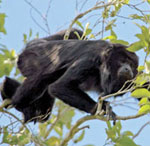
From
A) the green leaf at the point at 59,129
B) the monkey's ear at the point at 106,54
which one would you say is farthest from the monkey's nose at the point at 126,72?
the green leaf at the point at 59,129

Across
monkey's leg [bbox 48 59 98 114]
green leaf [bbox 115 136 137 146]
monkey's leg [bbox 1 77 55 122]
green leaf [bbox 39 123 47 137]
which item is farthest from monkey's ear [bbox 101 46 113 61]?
green leaf [bbox 115 136 137 146]

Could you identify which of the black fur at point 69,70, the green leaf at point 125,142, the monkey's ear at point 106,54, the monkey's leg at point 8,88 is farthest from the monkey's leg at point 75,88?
the green leaf at point 125,142

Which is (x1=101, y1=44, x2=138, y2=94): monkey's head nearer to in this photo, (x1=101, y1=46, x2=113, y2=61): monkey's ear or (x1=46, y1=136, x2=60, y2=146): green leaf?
(x1=101, y1=46, x2=113, y2=61): monkey's ear

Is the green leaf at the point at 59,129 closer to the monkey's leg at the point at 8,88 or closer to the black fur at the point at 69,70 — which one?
the black fur at the point at 69,70

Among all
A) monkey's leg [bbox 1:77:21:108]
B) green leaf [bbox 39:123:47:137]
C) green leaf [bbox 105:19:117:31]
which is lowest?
green leaf [bbox 39:123:47:137]

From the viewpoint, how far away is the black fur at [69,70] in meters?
3.81

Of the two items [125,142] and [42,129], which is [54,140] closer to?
[42,129]

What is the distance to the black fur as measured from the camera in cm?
381

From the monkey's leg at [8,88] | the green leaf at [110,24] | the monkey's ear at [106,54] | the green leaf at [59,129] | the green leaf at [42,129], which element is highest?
A: the green leaf at [110,24]

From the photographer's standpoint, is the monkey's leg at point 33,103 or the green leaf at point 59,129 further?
the monkey's leg at point 33,103

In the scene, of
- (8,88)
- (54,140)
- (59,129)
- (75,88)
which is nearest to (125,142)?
(54,140)

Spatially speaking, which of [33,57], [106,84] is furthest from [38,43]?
[106,84]

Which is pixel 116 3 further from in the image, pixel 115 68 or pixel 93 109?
pixel 93 109

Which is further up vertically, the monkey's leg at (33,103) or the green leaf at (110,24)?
the green leaf at (110,24)
